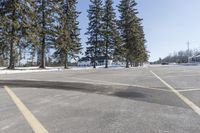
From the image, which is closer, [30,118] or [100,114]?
[30,118]

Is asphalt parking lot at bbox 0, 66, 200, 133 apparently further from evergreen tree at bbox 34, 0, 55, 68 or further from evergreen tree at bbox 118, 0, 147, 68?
evergreen tree at bbox 118, 0, 147, 68

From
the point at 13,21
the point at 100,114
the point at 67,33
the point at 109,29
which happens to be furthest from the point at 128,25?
the point at 100,114

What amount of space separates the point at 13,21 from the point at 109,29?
36.4m

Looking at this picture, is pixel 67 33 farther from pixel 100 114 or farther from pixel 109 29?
pixel 100 114

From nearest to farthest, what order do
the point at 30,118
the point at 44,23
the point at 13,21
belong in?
the point at 30,118 < the point at 13,21 < the point at 44,23

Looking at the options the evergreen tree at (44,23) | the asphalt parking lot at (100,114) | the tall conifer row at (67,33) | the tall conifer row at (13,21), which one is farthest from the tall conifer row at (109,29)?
the asphalt parking lot at (100,114)

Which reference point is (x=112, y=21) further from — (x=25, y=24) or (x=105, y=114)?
(x=105, y=114)

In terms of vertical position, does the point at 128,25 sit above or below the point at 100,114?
A: above

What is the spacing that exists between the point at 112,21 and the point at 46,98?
67302mm

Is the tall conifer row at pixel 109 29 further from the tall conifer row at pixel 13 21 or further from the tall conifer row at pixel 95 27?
Answer: the tall conifer row at pixel 13 21

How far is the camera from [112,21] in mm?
76188

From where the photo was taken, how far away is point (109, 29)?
7600 centimetres

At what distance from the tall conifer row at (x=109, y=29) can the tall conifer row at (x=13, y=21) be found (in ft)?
111

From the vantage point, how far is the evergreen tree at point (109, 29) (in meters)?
75.8
